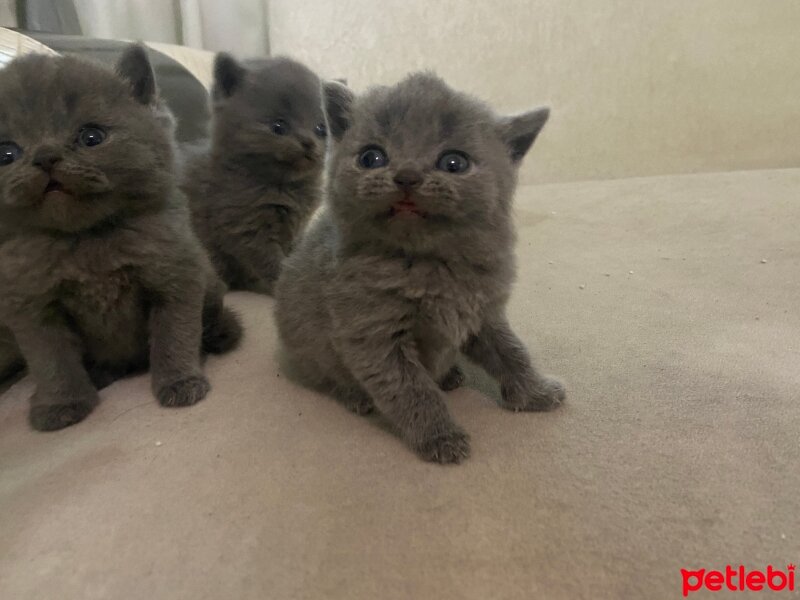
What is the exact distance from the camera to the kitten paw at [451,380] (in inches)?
43.6

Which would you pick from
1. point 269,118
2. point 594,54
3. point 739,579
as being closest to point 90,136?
point 269,118

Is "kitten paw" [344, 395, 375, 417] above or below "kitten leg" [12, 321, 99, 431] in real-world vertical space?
below

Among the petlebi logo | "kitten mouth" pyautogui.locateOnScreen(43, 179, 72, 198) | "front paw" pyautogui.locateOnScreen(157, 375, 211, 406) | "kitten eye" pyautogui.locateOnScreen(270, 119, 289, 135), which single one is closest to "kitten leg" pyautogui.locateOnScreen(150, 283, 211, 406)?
"front paw" pyautogui.locateOnScreen(157, 375, 211, 406)

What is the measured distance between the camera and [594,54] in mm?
2668

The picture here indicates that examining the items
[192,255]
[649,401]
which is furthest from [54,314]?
[649,401]

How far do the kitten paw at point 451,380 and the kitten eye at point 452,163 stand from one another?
1.24 feet

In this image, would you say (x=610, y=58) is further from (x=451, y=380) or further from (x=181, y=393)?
(x=181, y=393)

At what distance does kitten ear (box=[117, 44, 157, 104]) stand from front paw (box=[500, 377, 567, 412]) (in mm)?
838

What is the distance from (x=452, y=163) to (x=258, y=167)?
2.93ft

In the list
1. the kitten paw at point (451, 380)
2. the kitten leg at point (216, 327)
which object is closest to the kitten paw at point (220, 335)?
the kitten leg at point (216, 327)

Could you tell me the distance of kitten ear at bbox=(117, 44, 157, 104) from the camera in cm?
111

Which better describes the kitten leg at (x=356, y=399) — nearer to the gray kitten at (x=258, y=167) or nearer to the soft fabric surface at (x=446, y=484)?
the soft fabric surface at (x=446, y=484)

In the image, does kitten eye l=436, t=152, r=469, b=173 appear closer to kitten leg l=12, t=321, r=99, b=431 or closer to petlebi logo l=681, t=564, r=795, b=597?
petlebi logo l=681, t=564, r=795, b=597

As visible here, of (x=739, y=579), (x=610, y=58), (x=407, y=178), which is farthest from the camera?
(x=610, y=58)
